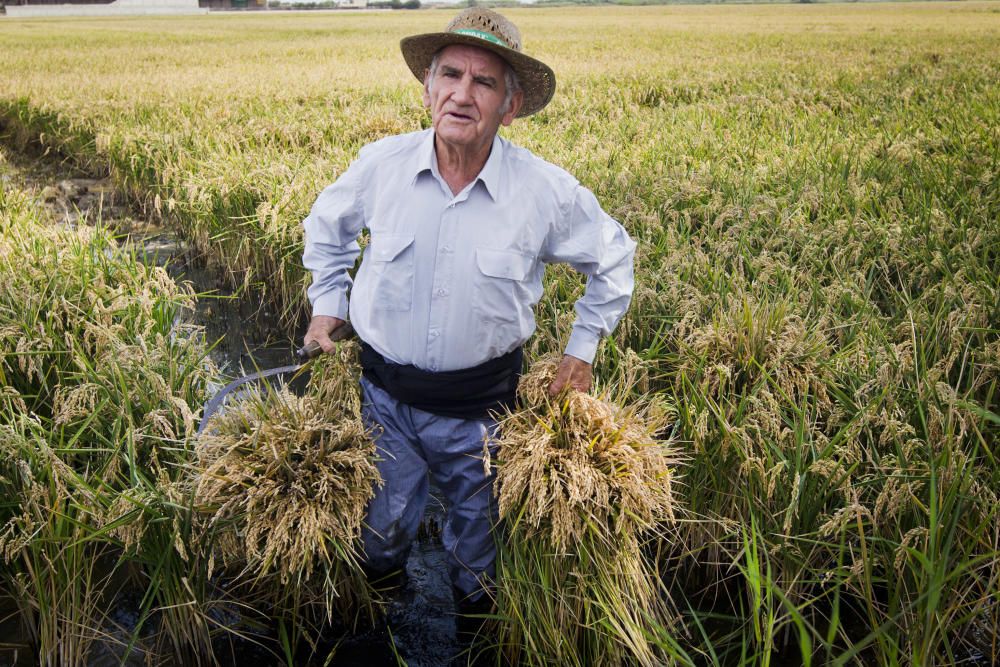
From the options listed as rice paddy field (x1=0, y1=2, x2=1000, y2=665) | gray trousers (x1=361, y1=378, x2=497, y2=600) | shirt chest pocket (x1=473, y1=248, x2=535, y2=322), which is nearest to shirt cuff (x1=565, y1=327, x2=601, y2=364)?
rice paddy field (x1=0, y1=2, x2=1000, y2=665)

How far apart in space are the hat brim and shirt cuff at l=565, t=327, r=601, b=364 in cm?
70

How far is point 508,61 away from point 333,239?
2.54 feet

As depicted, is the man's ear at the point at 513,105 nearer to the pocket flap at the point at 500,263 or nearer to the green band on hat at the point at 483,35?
the green band on hat at the point at 483,35

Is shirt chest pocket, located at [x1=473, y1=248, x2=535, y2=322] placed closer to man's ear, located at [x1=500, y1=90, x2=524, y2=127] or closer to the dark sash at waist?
the dark sash at waist

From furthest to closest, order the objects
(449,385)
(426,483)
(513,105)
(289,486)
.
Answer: (426,483), (513,105), (449,385), (289,486)

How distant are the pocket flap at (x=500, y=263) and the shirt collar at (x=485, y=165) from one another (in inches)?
6.4

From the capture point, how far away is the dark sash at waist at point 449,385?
2.20m

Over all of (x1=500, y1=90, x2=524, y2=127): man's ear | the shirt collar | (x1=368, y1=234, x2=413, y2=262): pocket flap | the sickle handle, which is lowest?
the sickle handle

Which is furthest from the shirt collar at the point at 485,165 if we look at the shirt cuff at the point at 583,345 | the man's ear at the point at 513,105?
the shirt cuff at the point at 583,345

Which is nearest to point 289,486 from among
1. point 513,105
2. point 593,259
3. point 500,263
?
point 500,263

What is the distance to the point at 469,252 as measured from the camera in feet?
7.02

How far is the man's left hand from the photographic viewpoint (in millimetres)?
2213

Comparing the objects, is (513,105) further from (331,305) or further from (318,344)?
(318,344)

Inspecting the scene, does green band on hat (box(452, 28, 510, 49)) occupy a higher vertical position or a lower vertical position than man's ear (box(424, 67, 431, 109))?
higher
